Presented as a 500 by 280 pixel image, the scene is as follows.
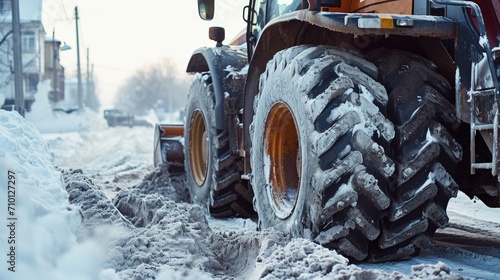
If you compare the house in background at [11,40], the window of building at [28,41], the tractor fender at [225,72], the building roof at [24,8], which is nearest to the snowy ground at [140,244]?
the tractor fender at [225,72]

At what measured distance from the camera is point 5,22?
25.8m

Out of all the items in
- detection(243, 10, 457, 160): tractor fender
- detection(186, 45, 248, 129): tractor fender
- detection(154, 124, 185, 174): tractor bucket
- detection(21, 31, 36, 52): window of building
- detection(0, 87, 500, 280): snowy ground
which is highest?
detection(243, 10, 457, 160): tractor fender

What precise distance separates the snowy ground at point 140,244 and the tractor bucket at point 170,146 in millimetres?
3045

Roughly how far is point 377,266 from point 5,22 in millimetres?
24217

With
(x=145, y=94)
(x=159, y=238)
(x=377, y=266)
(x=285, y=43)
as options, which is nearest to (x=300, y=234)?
(x=377, y=266)

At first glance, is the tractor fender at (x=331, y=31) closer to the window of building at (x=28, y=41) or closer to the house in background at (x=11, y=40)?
the house in background at (x=11, y=40)

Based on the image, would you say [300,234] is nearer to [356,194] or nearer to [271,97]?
[356,194]

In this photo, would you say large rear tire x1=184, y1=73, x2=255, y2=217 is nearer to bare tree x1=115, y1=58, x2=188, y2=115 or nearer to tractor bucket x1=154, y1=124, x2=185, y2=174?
tractor bucket x1=154, y1=124, x2=185, y2=174

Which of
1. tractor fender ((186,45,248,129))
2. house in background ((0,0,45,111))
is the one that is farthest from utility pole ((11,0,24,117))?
tractor fender ((186,45,248,129))

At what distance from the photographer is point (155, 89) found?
354 feet

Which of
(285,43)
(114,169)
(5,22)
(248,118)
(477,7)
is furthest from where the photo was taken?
(5,22)

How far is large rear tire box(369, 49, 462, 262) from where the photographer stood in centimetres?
407

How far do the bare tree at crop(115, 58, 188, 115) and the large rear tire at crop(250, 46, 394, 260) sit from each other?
323 feet

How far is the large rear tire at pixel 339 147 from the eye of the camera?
13.1ft
